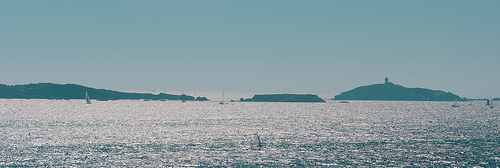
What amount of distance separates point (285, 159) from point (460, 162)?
1169 inches

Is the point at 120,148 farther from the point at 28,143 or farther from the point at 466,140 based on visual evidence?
the point at 466,140

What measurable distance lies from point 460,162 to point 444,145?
86.6 ft

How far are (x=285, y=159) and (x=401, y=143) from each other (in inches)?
1521

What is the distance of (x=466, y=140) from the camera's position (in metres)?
112

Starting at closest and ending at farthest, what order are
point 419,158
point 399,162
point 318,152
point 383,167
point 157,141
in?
point 383,167, point 399,162, point 419,158, point 318,152, point 157,141

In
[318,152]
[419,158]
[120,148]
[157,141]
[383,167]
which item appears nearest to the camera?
[383,167]

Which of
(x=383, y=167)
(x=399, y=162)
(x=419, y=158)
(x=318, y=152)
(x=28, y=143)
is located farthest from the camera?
(x=28, y=143)

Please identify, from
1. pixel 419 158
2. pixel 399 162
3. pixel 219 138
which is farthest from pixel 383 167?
pixel 219 138

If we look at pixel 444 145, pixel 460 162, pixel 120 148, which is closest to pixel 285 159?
pixel 460 162

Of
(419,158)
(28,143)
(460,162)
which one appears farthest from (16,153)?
(460,162)

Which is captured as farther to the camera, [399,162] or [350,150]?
[350,150]

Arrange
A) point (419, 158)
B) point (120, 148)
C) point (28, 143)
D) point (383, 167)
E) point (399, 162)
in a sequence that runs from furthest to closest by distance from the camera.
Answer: point (28, 143) < point (120, 148) < point (419, 158) < point (399, 162) < point (383, 167)

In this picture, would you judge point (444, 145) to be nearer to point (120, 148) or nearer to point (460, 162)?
point (460, 162)

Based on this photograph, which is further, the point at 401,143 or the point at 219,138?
the point at 219,138
